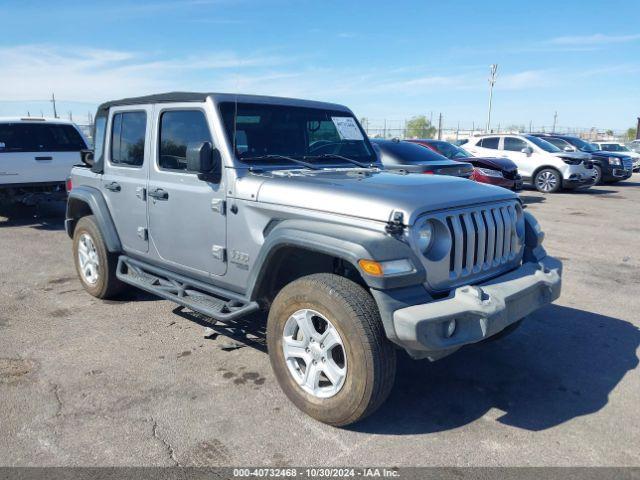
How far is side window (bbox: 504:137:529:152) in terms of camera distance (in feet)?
53.9

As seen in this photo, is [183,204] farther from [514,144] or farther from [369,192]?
[514,144]

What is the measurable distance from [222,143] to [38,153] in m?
6.80

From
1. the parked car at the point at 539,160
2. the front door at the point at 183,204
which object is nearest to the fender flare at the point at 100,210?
the front door at the point at 183,204

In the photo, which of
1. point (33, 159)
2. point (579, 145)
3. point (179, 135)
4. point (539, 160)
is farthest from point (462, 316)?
point (579, 145)

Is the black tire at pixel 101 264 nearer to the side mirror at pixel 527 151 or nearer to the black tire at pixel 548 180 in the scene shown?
the side mirror at pixel 527 151

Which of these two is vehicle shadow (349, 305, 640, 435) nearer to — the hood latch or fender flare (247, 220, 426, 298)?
fender flare (247, 220, 426, 298)

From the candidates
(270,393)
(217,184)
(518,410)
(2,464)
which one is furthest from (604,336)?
(2,464)

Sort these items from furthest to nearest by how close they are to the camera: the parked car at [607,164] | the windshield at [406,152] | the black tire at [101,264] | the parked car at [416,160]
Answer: the parked car at [607,164], the windshield at [406,152], the parked car at [416,160], the black tire at [101,264]

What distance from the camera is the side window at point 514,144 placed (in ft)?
53.9

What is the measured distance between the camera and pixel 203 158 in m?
3.66

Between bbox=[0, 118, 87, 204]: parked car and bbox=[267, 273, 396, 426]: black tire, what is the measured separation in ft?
25.1

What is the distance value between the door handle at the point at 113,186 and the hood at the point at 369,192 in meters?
1.74

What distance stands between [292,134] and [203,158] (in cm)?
96

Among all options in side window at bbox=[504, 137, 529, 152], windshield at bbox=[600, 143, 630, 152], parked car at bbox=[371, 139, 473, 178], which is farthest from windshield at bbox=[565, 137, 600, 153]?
parked car at bbox=[371, 139, 473, 178]
